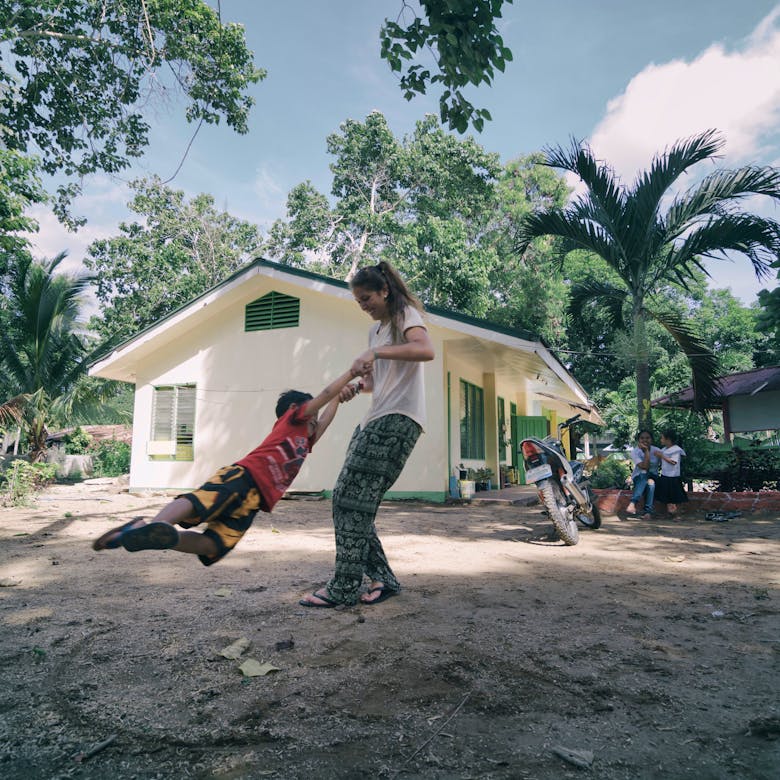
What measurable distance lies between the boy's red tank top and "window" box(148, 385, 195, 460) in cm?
1036

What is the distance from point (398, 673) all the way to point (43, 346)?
1648 centimetres

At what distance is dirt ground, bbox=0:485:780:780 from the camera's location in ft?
5.22

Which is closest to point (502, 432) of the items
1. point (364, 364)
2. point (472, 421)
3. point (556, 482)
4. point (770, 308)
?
point (472, 421)

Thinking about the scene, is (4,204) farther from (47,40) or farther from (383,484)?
(383,484)

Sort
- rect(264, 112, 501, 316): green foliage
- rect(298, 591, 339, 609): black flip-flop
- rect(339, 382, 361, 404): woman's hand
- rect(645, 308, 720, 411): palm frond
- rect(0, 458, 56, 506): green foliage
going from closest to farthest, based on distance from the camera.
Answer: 1. rect(339, 382, 361, 404): woman's hand
2. rect(298, 591, 339, 609): black flip-flop
3. rect(0, 458, 56, 506): green foliage
4. rect(645, 308, 720, 411): palm frond
5. rect(264, 112, 501, 316): green foliage

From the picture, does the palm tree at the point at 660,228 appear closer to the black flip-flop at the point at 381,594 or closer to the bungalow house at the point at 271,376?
the bungalow house at the point at 271,376

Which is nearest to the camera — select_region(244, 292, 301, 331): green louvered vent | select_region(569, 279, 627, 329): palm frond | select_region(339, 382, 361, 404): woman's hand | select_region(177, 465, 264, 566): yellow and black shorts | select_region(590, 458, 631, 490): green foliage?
select_region(177, 465, 264, 566): yellow and black shorts

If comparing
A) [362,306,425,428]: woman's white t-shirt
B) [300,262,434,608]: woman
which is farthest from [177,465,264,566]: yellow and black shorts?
[362,306,425,428]: woman's white t-shirt

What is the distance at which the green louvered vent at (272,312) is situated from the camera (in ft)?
38.9

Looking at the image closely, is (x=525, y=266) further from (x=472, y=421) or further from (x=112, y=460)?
(x=112, y=460)

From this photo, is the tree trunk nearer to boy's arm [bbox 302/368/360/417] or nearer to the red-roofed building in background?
the red-roofed building in background

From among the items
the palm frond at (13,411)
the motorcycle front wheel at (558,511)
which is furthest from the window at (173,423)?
the motorcycle front wheel at (558,511)

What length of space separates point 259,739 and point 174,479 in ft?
38.2

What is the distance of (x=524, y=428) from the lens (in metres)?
17.1
